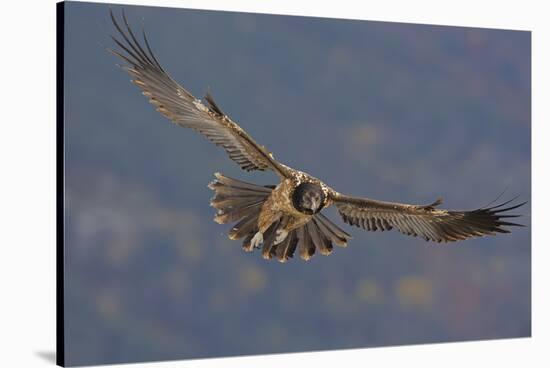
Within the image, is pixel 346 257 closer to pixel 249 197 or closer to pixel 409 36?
pixel 249 197

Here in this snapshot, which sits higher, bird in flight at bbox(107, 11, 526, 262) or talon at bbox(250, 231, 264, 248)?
bird in flight at bbox(107, 11, 526, 262)

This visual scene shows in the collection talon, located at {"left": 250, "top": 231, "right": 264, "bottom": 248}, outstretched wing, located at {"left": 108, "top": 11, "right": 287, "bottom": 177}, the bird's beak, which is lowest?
talon, located at {"left": 250, "top": 231, "right": 264, "bottom": 248}

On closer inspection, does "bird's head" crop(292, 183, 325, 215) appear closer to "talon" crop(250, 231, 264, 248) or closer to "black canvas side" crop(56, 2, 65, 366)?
"talon" crop(250, 231, 264, 248)

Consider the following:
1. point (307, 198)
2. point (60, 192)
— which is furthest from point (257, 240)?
point (60, 192)

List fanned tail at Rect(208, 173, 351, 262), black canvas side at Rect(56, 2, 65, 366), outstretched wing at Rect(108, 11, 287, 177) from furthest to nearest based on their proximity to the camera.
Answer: fanned tail at Rect(208, 173, 351, 262) → outstretched wing at Rect(108, 11, 287, 177) → black canvas side at Rect(56, 2, 65, 366)

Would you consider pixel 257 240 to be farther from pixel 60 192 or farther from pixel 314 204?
pixel 60 192

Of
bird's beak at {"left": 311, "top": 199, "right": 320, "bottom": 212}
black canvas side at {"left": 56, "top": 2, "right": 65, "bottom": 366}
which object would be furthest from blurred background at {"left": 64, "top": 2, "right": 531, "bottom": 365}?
bird's beak at {"left": 311, "top": 199, "right": 320, "bottom": 212}
